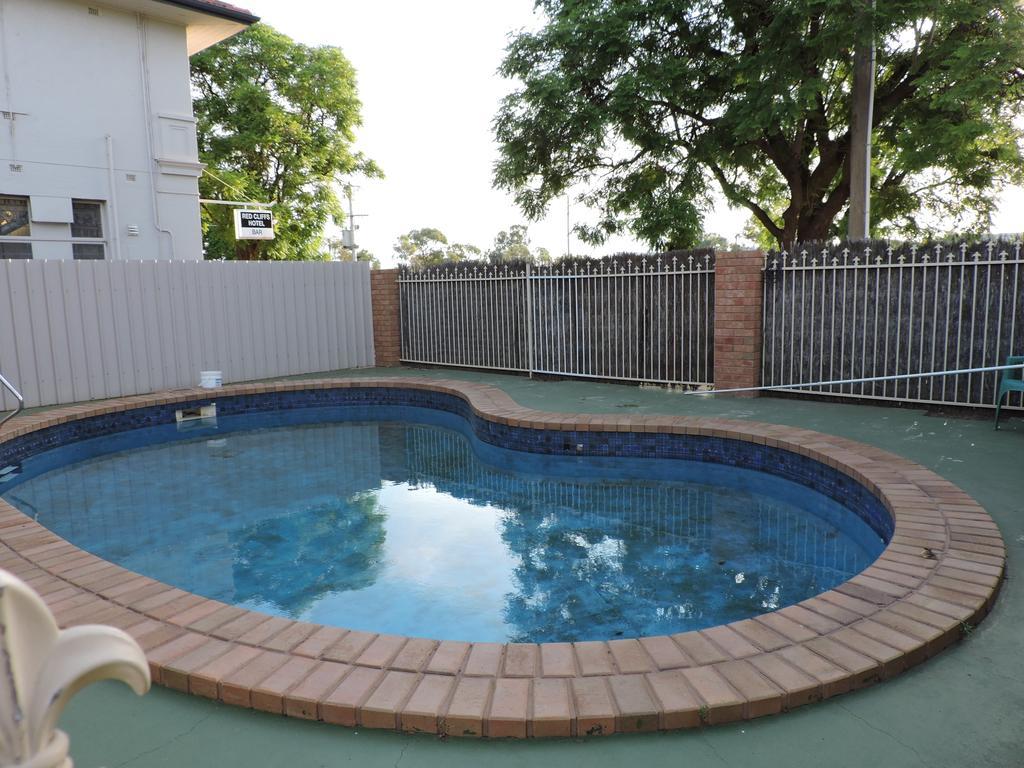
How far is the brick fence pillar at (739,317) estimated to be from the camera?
753 cm

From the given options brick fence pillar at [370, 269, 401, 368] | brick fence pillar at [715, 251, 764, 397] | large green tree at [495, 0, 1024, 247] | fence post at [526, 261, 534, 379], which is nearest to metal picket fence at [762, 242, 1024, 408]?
brick fence pillar at [715, 251, 764, 397]

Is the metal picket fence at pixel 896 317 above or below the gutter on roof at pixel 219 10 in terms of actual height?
below

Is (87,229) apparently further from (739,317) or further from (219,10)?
(739,317)

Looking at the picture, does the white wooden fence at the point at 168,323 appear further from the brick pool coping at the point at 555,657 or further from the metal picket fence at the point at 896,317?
the metal picket fence at the point at 896,317

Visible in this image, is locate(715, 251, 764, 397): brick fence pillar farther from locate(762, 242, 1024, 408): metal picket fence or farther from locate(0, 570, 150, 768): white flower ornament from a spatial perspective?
locate(0, 570, 150, 768): white flower ornament

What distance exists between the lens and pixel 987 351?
20.6 feet

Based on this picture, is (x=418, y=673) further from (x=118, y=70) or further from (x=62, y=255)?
(x=118, y=70)

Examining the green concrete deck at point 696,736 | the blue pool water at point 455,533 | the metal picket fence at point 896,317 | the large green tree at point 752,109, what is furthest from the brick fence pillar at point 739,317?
the green concrete deck at point 696,736

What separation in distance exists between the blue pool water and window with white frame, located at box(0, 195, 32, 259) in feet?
19.2

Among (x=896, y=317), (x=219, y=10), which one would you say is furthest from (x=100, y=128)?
(x=896, y=317)

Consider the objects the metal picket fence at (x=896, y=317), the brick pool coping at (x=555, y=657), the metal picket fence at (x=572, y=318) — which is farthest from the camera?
the metal picket fence at (x=572, y=318)

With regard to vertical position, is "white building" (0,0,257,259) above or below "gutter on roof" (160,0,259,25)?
below

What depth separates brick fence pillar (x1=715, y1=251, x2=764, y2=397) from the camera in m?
7.53

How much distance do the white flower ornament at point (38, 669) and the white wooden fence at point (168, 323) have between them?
8575mm
